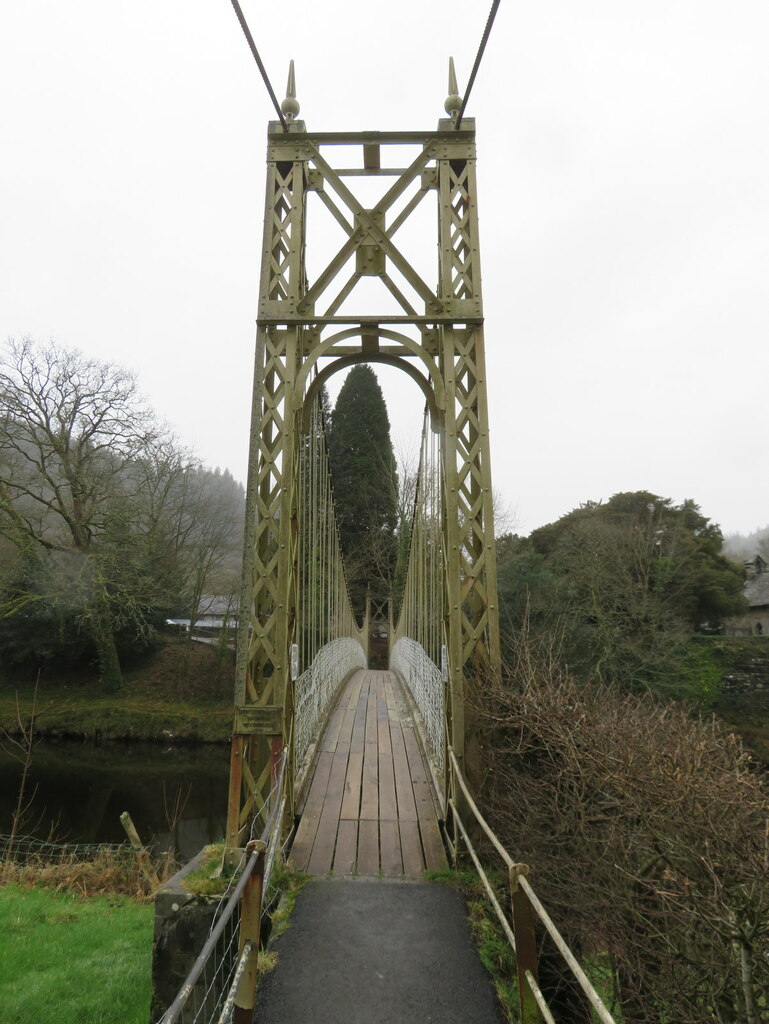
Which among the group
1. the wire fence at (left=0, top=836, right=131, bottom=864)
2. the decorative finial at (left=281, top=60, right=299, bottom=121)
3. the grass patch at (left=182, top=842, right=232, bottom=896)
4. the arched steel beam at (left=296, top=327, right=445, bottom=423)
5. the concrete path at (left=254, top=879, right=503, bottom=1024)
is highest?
the decorative finial at (left=281, top=60, right=299, bottom=121)

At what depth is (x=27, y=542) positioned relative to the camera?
15586 millimetres

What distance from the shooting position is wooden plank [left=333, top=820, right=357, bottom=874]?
3483 mm

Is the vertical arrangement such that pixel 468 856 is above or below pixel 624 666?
below

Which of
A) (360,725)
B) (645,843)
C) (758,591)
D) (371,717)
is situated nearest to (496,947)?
(645,843)

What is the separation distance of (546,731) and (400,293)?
Result: 3.01 meters

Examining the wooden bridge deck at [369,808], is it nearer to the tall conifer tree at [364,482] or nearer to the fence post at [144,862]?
the fence post at [144,862]

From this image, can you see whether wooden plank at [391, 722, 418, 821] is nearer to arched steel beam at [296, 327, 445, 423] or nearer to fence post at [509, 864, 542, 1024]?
fence post at [509, 864, 542, 1024]

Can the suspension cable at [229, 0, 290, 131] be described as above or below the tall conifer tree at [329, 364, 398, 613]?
below

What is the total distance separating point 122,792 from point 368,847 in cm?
1154

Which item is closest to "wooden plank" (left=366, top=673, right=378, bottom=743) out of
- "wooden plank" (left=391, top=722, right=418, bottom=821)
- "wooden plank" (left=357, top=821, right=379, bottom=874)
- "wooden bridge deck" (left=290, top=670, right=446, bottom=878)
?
"wooden bridge deck" (left=290, top=670, right=446, bottom=878)

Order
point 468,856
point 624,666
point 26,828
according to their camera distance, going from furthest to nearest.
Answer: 1. point 624,666
2. point 26,828
3. point 468,856

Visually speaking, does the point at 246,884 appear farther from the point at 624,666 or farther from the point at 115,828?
the point at 624,666

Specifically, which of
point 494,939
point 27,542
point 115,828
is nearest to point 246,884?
point 494,939

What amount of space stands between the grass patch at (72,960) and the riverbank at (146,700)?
1084cm
